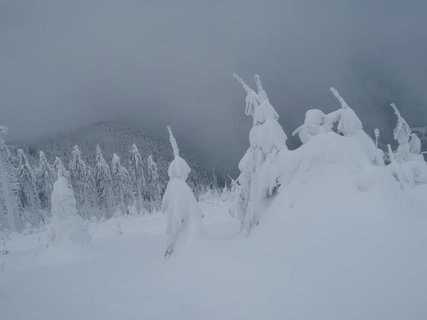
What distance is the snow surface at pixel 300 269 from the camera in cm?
699

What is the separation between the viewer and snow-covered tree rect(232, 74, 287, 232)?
12633 mm

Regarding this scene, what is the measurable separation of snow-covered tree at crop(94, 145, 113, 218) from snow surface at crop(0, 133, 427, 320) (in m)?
50.2

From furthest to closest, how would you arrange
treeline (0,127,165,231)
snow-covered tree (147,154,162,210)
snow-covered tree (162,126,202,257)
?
snow-covered tree (147,154,162,210), treeline (0,127,165,231), snow-covered tree (162,126,202,257)

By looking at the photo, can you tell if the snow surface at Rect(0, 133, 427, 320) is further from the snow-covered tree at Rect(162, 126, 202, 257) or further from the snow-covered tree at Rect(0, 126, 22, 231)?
the snow-covered tree at Rect(0, 126, 22, 231)

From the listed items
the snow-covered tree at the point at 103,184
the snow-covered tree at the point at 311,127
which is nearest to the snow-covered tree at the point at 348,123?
the snow-covered tree at the point at 311,127

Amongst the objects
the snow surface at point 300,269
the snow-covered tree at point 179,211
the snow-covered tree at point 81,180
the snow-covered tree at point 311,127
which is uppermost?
the snow-covered tree at point 81,180

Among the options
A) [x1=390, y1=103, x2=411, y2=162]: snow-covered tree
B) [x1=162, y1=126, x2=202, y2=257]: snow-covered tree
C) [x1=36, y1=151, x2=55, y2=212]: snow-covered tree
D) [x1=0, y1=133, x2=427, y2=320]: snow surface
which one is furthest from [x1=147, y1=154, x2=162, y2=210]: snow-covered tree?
[x1=0, y1=133, x2=427, y2=320]: snow surface

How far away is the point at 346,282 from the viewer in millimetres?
7219

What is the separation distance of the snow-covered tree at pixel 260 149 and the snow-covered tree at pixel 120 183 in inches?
1874

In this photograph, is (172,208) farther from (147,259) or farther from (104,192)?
(104,192)

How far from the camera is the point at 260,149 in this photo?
527 inches

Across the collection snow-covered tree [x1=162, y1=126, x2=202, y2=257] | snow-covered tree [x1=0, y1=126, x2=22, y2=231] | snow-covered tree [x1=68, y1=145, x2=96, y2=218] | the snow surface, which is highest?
snow-covered tree [x1=68, y1=145, x2=96, y2=218]

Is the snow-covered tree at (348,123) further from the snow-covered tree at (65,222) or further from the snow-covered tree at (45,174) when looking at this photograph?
the snow-covered tree at (45,174)

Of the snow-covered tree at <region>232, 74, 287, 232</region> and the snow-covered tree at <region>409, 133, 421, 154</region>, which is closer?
the snow-covered tree at <region>232, 74, 287, 232</region>
